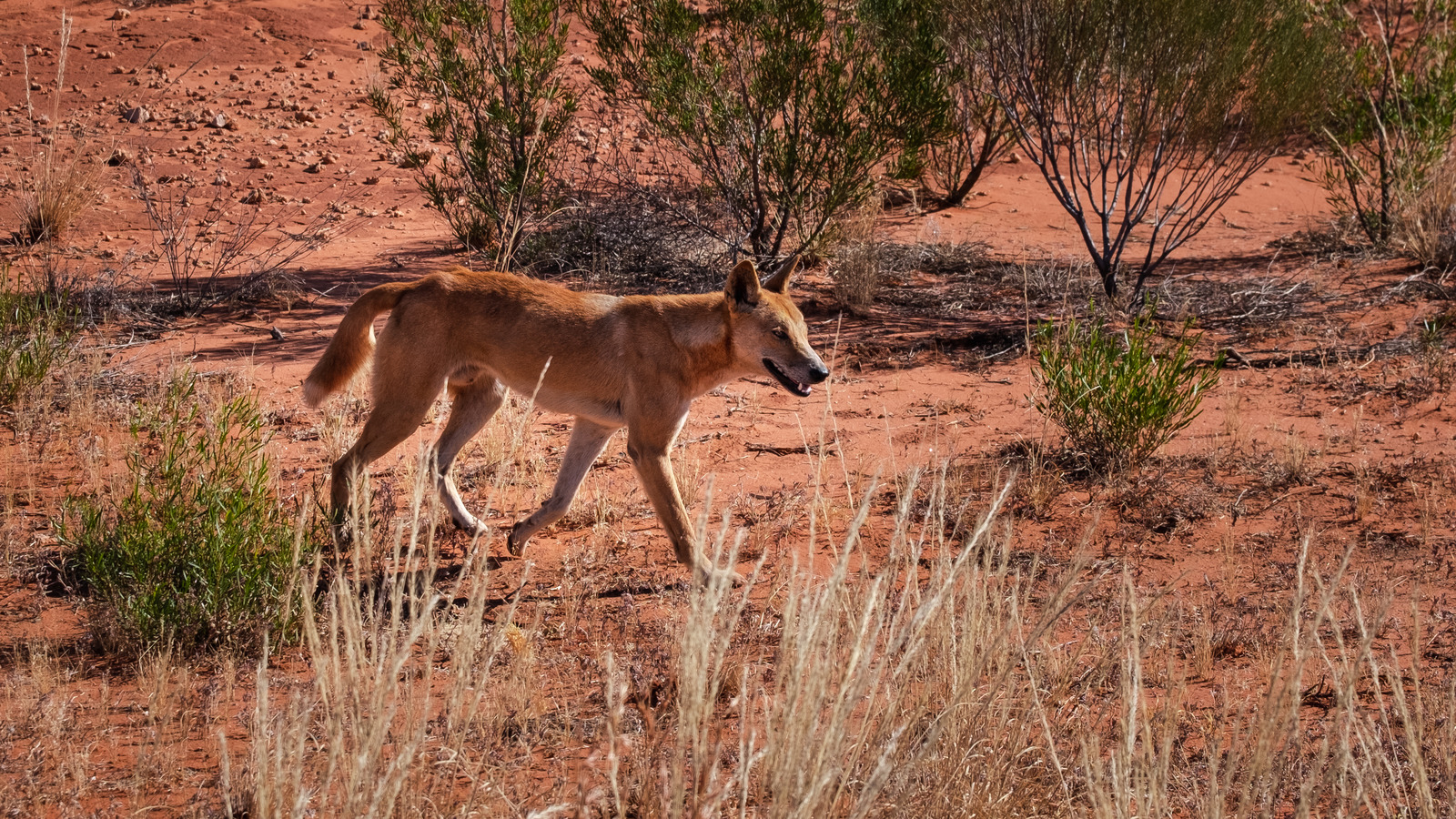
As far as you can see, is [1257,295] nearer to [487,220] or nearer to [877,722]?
[487,220]

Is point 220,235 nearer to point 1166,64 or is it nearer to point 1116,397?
point 1166,64

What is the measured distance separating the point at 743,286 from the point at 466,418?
1648 mm

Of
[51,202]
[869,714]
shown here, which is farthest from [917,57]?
[869,714]

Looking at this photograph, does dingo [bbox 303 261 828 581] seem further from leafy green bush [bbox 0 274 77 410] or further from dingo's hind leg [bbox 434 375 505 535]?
leafy green bush [bbox 0 274 77 410]

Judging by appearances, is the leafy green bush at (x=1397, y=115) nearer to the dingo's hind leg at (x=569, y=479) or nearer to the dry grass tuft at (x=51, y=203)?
the dingo's hind leg at (x=569, y=479)

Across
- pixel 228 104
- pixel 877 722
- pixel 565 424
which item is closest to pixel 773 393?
pixel 565 424

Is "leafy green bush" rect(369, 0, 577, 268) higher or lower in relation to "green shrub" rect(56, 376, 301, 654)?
higher

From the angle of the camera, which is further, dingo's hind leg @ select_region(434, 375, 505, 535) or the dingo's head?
dingo's hind leg @ select_region(434, 375, 505, 535)

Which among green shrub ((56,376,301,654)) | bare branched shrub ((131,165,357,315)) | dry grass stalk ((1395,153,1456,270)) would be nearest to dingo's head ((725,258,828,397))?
green shrub ((56,376,301,654))

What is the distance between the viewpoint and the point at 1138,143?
33.5 feet

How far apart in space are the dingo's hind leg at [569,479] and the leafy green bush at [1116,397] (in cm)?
258

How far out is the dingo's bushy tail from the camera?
18.6 ft

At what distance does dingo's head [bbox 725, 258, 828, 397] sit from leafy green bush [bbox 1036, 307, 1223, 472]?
178 cm

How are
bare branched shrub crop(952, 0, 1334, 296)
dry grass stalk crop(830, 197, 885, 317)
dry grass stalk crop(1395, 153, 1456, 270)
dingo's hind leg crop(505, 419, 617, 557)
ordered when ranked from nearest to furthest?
dingo's hind leg crop(505, 419, 617, 557) < bare branched shrub crop(952, 0, 1334, 296) < dry grass stalk crop(830, 197, 885, 317) < dry grass stalk crop(1395, 153, 1456, 270)
